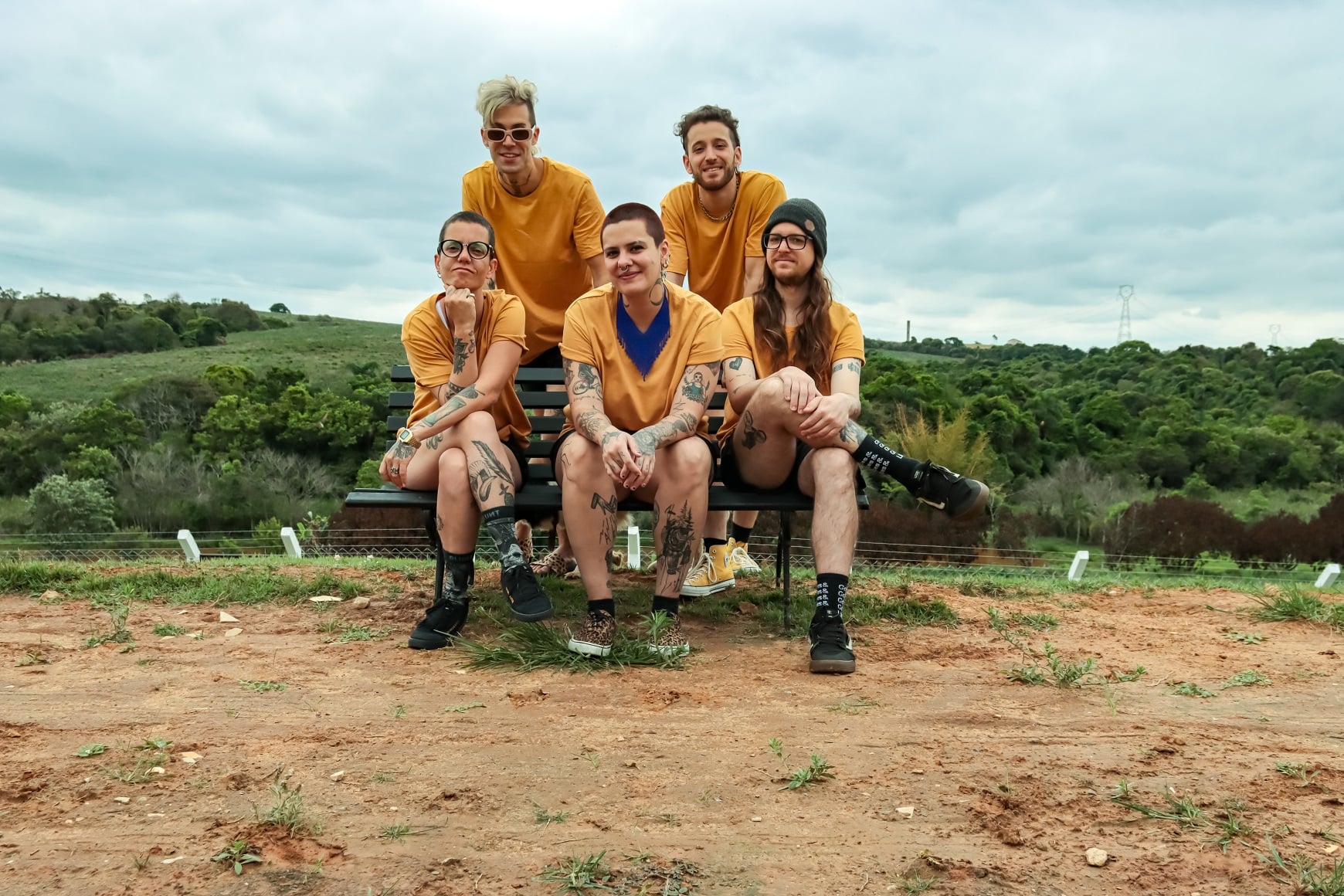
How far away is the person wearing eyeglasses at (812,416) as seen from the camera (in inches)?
149

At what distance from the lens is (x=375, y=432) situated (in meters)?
38.5

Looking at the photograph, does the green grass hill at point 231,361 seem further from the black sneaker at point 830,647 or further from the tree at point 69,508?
the black sneaker at point 830,647

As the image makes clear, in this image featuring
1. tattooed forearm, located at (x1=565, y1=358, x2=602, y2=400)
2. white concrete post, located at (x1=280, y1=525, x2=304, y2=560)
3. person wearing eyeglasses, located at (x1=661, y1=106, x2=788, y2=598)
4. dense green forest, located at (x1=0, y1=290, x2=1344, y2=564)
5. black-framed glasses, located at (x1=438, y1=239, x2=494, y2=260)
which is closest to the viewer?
tattooed forearm, located at (x1=565, y1=358, x2=602, y2=400)

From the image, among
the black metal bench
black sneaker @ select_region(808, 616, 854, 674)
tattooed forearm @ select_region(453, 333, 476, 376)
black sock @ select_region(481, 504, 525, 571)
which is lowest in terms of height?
black sneaker @ select_region(808, 616, 854, 674)

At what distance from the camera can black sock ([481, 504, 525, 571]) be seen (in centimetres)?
386

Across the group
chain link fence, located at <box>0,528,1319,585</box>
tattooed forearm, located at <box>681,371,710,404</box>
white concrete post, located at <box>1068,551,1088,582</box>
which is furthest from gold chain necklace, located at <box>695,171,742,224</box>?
white concrete post, located at <box>1068,551,1088,582</box>

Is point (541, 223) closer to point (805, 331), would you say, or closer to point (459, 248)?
point (459, 248)

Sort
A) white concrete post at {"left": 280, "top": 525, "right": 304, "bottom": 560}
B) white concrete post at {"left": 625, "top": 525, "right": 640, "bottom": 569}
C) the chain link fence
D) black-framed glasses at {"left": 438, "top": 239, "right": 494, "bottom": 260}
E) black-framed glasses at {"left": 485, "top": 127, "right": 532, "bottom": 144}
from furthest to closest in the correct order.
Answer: white concrete post at {"left": 280, "top": 525, "right": 304, "bottom": 560} < the chain link fence < white concrete post at {"left": 625, "top": 525, "right": 640, "bottom": 569} < black-framed glasses at {"left": 485, "top": 127, "right": 532, "bottom": 144} < black-framed glasses at {"left": 438, "top": 239, "right": 494, "bottom": 260}

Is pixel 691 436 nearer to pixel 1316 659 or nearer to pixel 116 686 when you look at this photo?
pixel 116 686

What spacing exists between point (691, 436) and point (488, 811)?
1807 millimetres

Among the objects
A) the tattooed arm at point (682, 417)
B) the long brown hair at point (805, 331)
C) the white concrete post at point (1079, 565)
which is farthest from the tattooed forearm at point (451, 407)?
the white concrete post at point (1079, 565)

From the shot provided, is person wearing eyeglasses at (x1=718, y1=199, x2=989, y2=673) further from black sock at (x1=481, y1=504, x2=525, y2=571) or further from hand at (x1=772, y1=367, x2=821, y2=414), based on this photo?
black sock at (x1=481, y1=504, x2=525, y2=571)

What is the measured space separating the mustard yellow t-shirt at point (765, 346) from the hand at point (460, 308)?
3.50ft

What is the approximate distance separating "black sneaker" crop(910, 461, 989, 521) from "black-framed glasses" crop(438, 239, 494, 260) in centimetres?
206
